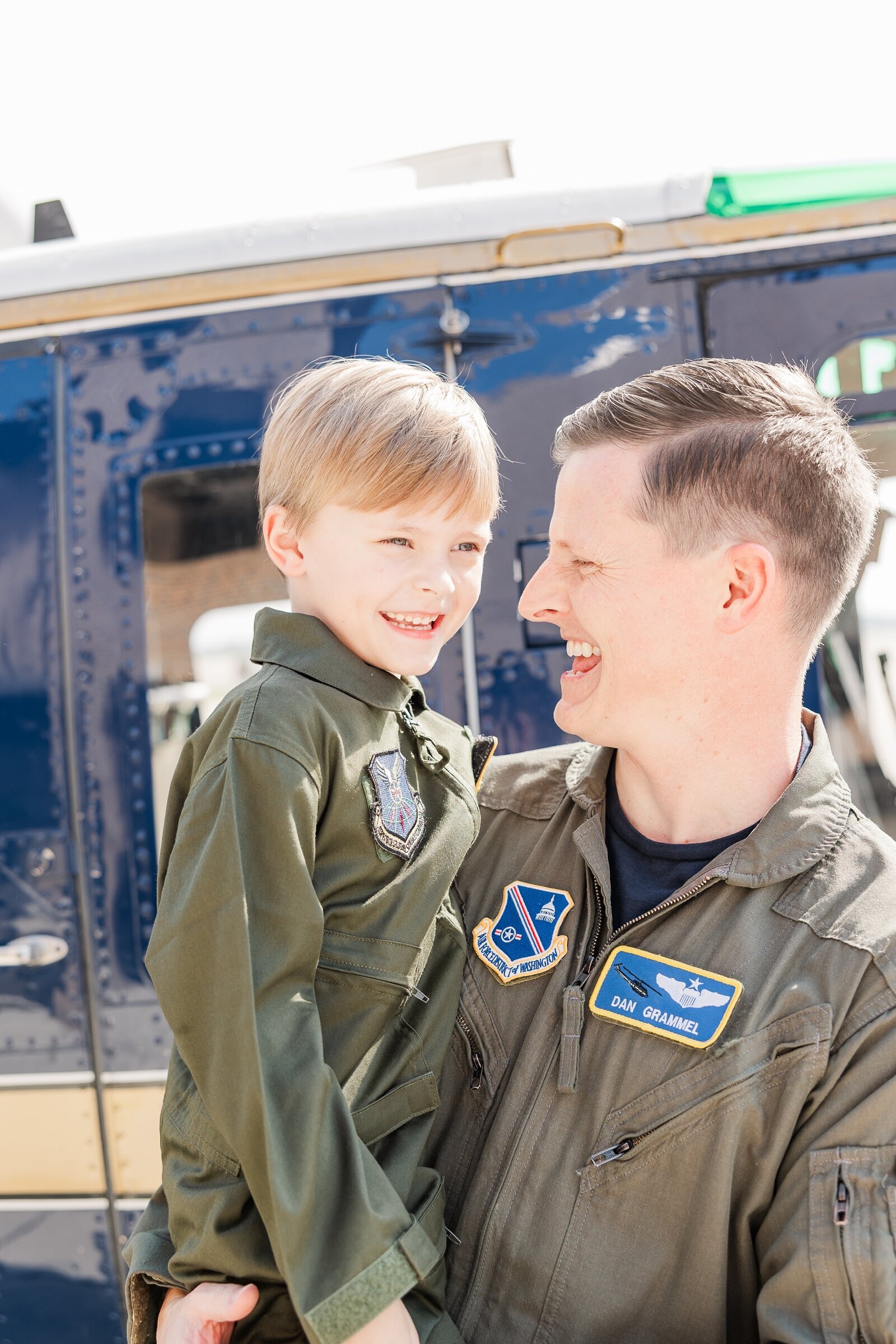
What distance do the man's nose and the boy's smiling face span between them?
180mm

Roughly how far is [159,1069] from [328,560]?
1.81m

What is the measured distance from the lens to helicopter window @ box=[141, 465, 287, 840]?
306 cm

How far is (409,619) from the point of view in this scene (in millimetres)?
1800

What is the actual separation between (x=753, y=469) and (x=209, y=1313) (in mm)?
1463

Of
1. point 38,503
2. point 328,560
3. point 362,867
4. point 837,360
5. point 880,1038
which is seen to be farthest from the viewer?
point 38,503

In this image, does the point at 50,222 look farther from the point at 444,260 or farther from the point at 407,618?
the point at 407,618

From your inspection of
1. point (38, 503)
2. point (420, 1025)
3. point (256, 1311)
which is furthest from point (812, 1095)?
point (38, 503)

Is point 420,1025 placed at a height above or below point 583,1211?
above

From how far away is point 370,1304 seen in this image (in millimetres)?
1372

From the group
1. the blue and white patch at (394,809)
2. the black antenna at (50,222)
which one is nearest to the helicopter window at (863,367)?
the blue and white patch at (394,809)

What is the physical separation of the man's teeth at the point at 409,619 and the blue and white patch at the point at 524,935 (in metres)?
0.47

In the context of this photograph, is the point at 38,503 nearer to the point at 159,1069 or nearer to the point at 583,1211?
the point at 159,1069

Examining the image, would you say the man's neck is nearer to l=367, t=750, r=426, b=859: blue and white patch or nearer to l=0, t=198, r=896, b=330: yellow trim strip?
l=367, t=750, r=426, b=859: blue and white patch

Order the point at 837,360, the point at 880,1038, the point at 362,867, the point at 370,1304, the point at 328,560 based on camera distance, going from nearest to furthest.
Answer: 1. the point at 370,1304
2. the point at 880,1038
3. the point at 362,867
4. the point at 328,560
5. the point at 837,360
